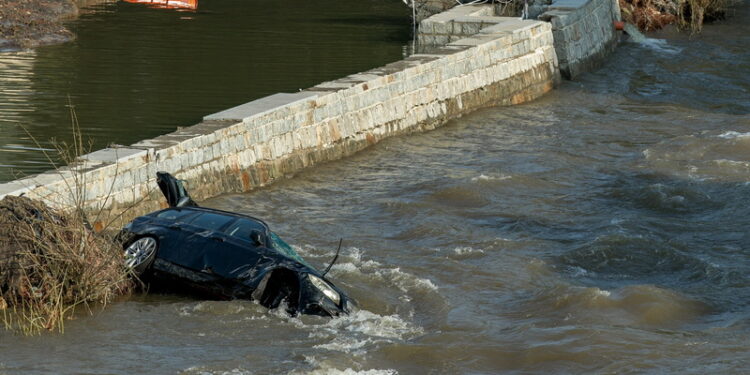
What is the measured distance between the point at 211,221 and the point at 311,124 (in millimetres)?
6054

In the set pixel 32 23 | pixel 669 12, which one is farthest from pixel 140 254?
pixel 669 12

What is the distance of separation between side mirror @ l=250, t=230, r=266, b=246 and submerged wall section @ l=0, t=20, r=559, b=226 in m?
1.74

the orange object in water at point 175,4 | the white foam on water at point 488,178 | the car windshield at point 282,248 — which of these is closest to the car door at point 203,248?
the car windshield at point 282,248


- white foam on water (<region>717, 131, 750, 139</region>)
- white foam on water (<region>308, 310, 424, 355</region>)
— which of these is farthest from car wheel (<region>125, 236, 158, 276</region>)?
white foam on water (<region>717, 131, 750, 139</region>)

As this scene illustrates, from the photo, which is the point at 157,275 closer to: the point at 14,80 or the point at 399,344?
the point at 399,344

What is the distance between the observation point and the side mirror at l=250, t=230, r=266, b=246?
1137cm

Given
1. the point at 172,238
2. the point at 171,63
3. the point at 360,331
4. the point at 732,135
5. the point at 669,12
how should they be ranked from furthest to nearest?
the point at 669,12 < the point at 171,63 < the point at 732,135 < the point at 172,238 < the point at 360,331

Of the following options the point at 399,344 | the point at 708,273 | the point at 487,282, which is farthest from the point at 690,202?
the point at 399,344

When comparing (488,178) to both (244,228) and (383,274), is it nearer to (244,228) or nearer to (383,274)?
(383,274)

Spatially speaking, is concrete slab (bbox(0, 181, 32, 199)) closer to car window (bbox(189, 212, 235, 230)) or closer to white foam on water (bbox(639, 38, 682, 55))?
car window (bbox(189, 212, 235, 230))

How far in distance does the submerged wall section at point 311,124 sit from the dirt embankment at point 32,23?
10771 mm

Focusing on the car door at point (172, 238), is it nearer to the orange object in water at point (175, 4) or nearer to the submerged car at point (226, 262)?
the submerged car at point (226, 262)

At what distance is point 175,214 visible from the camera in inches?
471

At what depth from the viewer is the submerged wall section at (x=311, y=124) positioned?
13516 millimetres
